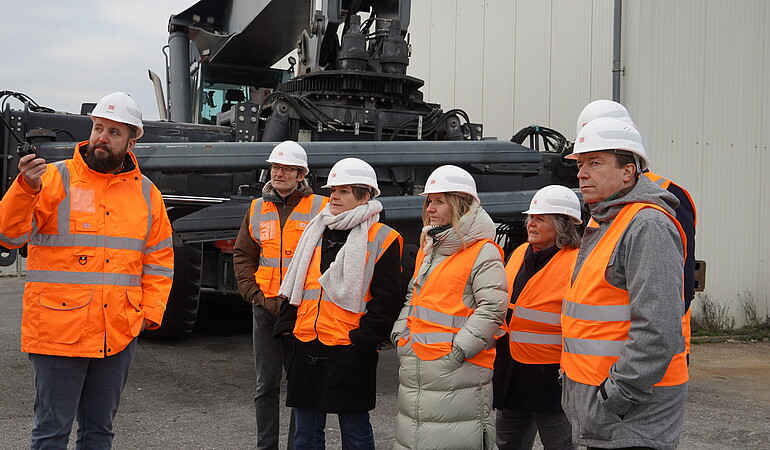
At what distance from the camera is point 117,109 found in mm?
3287

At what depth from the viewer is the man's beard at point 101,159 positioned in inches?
128

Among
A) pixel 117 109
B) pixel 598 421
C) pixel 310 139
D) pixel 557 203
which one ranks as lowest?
pixel 598 421

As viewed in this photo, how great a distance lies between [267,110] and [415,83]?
1295 millimetres

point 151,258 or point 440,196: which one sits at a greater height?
point 440,196

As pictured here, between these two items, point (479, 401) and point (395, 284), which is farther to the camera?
point (395, 284)

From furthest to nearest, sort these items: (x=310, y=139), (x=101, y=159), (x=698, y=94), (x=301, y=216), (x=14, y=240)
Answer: (x=698, y=94) → (x=310, y=139) → (x=301, y=216) → (x=101, y=159) → (x=14, y=240)

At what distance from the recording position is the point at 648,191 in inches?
94.8

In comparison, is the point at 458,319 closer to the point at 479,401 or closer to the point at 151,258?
the point at 479,401

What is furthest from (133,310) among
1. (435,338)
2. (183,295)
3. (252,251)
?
(183,295)

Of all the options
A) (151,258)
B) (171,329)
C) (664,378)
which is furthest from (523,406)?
(171,329)

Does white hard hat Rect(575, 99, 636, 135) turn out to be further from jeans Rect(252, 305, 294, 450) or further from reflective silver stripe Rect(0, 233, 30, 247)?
reflective silver stripe Rect(0, 233, 30, 247)

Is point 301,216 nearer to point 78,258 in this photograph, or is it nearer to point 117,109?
point 117,109

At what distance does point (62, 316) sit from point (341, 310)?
3.97 feet

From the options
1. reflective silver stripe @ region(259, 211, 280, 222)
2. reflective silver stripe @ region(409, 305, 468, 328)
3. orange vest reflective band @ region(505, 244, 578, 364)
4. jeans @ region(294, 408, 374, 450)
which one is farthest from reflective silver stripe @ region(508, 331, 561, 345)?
reflective silver stripe @ region(259, 211, 280, 222)
